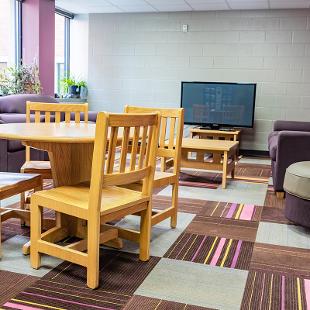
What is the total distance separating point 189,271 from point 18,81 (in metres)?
4.54

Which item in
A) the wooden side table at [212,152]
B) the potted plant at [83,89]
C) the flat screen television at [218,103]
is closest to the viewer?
the wooden side table at [212,152]

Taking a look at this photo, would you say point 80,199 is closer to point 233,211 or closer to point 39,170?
point 39,170

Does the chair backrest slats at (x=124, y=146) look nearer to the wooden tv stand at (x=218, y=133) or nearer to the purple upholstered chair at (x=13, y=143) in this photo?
the purple upholstered chair at (x=13, y=143)

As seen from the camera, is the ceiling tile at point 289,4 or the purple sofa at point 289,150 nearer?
the purple sofa at point 289,150

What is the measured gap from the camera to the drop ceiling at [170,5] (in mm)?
6406

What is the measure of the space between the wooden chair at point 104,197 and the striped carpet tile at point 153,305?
9.0 inches

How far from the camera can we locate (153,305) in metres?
1.92

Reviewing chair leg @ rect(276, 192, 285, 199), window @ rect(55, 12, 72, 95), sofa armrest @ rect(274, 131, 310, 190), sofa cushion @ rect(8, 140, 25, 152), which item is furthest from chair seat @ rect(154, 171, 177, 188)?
window @ rect(55, 12, 72, 95)

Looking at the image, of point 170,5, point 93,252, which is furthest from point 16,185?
point 170,5

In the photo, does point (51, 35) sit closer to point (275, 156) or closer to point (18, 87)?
point (18, 87)

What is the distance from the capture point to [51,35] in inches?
261

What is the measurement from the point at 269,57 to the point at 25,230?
5.35 meters

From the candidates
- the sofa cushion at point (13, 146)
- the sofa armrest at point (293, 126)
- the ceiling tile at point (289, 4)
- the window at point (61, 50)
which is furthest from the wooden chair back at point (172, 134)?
the window at point (61, 50)

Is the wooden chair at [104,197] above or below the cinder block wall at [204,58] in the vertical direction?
below
